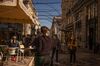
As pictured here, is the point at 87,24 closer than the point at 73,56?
No

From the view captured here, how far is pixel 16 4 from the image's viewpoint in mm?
10609

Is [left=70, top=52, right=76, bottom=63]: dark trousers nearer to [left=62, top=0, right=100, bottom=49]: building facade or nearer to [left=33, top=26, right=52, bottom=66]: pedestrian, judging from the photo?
[left=62, top=0, right=100, bottom=49]: building facade

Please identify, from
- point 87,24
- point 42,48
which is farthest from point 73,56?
point 87,24

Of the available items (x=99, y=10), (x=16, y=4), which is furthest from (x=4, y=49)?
(x=99, y=10)

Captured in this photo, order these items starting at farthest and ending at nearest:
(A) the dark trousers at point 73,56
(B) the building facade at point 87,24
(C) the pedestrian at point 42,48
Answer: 1. (B) the building facade at point 87,24
2. (A) the dark trousers at point 73,56
3. (C) the pedestrian at point 42,48

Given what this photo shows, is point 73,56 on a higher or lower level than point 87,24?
lower

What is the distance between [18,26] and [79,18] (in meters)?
9.61

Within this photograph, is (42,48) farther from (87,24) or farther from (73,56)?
(87,24)

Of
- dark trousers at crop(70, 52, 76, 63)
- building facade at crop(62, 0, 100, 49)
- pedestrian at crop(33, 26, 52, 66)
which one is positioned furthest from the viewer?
building facade at crop(62, 0, 100, 49)

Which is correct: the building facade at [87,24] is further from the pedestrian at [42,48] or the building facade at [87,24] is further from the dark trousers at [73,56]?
the pedestrian at [42,48]

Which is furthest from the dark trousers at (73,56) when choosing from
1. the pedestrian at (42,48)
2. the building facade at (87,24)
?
the pedestrian at (42,48)

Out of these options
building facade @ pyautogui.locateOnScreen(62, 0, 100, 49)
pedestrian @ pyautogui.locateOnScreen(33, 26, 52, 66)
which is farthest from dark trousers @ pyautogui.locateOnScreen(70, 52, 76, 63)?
pedestrian @ pyautogui.locateOnScreen(33, 26, 52, 66)

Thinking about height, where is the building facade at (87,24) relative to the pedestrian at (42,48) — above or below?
above

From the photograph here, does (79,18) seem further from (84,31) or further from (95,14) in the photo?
(95,14)
